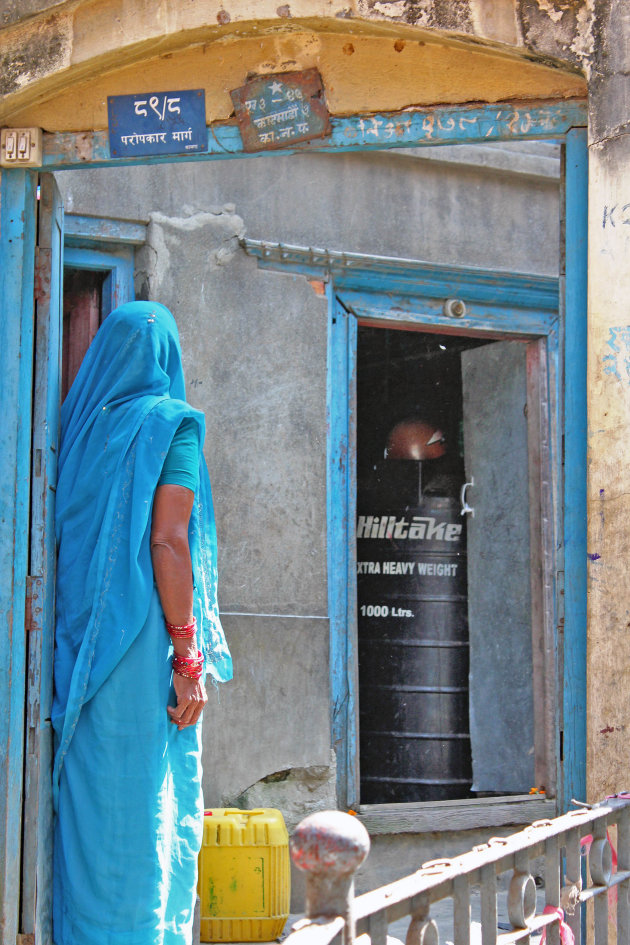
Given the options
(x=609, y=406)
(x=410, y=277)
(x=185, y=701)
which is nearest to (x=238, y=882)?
(x=185, y=701)

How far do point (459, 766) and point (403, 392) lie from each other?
1804 millimetres

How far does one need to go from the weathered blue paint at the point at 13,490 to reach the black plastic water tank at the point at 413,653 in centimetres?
215

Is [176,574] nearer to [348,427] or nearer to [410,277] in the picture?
[348,427]

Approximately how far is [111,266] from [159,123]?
4.06 feet

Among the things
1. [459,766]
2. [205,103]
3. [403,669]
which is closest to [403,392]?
[403,669]

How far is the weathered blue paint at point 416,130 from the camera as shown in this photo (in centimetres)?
284

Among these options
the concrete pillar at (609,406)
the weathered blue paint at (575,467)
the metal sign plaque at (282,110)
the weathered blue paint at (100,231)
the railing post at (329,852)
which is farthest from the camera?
the weathered blue paint at (100,231)

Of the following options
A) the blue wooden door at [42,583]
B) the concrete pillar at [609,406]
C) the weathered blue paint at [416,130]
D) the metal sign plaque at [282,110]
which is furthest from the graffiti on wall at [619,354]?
the blue wooden door at [42,583]

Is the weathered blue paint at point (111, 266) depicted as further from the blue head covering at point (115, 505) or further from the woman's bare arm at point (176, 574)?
the woman's bare arm at point (176, 574)

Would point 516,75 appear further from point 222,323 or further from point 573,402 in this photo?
point 222,323

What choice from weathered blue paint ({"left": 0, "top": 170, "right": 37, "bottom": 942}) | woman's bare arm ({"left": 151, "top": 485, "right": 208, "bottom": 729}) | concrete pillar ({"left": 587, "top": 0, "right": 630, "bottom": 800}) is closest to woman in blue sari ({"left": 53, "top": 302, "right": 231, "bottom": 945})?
woman's bare arm ({"left": 151, "top": 485, "right": 208, "bottom": 729})

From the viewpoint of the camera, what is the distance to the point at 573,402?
2764mm

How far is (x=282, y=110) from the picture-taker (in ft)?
9.64

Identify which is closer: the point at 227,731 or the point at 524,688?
the point at 227,731
